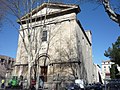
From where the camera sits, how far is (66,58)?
695 inches

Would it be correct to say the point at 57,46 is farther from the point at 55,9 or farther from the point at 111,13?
the point at 111,13

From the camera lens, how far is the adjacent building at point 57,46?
56.3ft

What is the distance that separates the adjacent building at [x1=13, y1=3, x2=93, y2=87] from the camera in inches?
676

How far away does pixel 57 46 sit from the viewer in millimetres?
18938

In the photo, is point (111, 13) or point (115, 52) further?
point (115, 52)

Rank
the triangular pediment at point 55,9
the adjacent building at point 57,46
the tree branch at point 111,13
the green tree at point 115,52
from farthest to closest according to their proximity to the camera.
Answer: the green tree at point 115,52 < the triangular pediment at point 55,9 < the adjacent building at point 57,46 < the tree branch at point 111,13

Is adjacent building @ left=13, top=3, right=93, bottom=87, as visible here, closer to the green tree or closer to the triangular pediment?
the triangular pediment

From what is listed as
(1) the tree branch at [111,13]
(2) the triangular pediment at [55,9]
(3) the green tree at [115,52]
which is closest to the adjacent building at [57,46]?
(2) the triangular pediment at [55,9]

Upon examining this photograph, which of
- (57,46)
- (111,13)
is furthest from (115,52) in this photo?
(111,13)

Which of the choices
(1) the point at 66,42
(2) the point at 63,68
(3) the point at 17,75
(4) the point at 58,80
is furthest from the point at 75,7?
(3) the point at 17,75

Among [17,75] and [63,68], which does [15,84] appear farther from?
[63,68]

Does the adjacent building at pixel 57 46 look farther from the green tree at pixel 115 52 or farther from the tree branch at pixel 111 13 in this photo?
the green tree at pixel 115 52

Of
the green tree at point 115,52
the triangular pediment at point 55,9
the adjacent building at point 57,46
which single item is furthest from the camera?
the green tree at point 115,52

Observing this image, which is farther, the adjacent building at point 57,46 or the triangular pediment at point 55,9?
the triangular pediment at point 55,9
